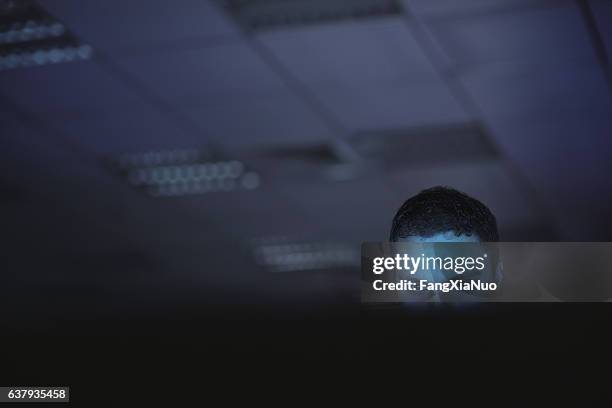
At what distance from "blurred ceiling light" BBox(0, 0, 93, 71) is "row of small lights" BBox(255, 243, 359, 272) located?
235 centimetres

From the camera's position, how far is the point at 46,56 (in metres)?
2.99

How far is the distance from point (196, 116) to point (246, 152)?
0.40 meters

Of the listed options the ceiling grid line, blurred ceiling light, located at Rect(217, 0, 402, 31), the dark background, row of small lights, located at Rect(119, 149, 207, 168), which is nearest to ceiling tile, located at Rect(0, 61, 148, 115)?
the dark background

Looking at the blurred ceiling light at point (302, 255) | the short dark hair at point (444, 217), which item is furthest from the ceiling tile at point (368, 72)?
the blurred ceiling light at point (302, 255)

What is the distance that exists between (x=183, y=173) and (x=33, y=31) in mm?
1324

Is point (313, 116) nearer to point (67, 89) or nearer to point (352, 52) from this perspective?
point (352, 52)

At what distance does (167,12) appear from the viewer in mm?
2709

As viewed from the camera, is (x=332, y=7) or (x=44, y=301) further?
(x=44, y=301)

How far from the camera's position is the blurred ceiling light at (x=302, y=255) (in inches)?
202

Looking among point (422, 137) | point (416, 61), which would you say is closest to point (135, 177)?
point (422, 137)

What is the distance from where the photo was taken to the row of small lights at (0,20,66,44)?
2.84 metres

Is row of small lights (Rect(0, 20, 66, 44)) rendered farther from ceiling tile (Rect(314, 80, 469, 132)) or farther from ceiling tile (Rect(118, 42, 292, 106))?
ceiling tile (Rect(314, 80, 469, 132))

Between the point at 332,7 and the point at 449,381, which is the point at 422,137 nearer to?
the point at 332,7

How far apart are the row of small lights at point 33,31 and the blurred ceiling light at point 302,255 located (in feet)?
7.76
